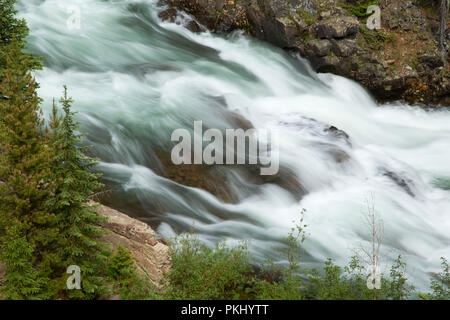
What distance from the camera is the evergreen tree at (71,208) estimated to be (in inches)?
302

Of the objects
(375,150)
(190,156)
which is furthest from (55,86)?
(375,150)

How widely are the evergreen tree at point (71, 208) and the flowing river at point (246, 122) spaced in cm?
335

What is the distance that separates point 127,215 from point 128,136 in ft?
13.9

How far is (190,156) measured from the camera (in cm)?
1407

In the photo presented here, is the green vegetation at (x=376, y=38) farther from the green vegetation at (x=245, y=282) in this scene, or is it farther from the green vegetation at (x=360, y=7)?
the green vegetation at (x=245, y=282)

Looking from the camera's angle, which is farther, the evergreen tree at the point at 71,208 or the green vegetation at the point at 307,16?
the green vegetation at the point at 307,16

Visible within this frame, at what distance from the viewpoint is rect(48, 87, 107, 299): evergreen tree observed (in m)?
7.68

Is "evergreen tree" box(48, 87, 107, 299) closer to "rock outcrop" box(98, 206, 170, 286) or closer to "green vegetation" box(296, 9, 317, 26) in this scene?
"rock outcrop" box(98, 206, 170, 286)

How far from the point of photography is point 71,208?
310 inches

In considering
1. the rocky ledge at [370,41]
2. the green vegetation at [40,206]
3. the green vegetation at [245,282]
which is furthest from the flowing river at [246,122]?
the green vegetation at [40,206]

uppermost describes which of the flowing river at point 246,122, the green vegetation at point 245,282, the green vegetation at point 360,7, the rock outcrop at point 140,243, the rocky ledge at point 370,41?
the green vegetation at point 360,7

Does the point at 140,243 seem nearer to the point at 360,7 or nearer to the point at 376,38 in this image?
the point at 376,38

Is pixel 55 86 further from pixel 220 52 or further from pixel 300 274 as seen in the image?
pixel 300 274

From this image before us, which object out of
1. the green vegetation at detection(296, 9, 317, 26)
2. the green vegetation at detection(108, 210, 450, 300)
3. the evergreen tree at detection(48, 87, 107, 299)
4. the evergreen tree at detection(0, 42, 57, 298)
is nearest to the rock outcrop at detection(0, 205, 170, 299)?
the green vegetation at detection(108, 210, 450, 300)
